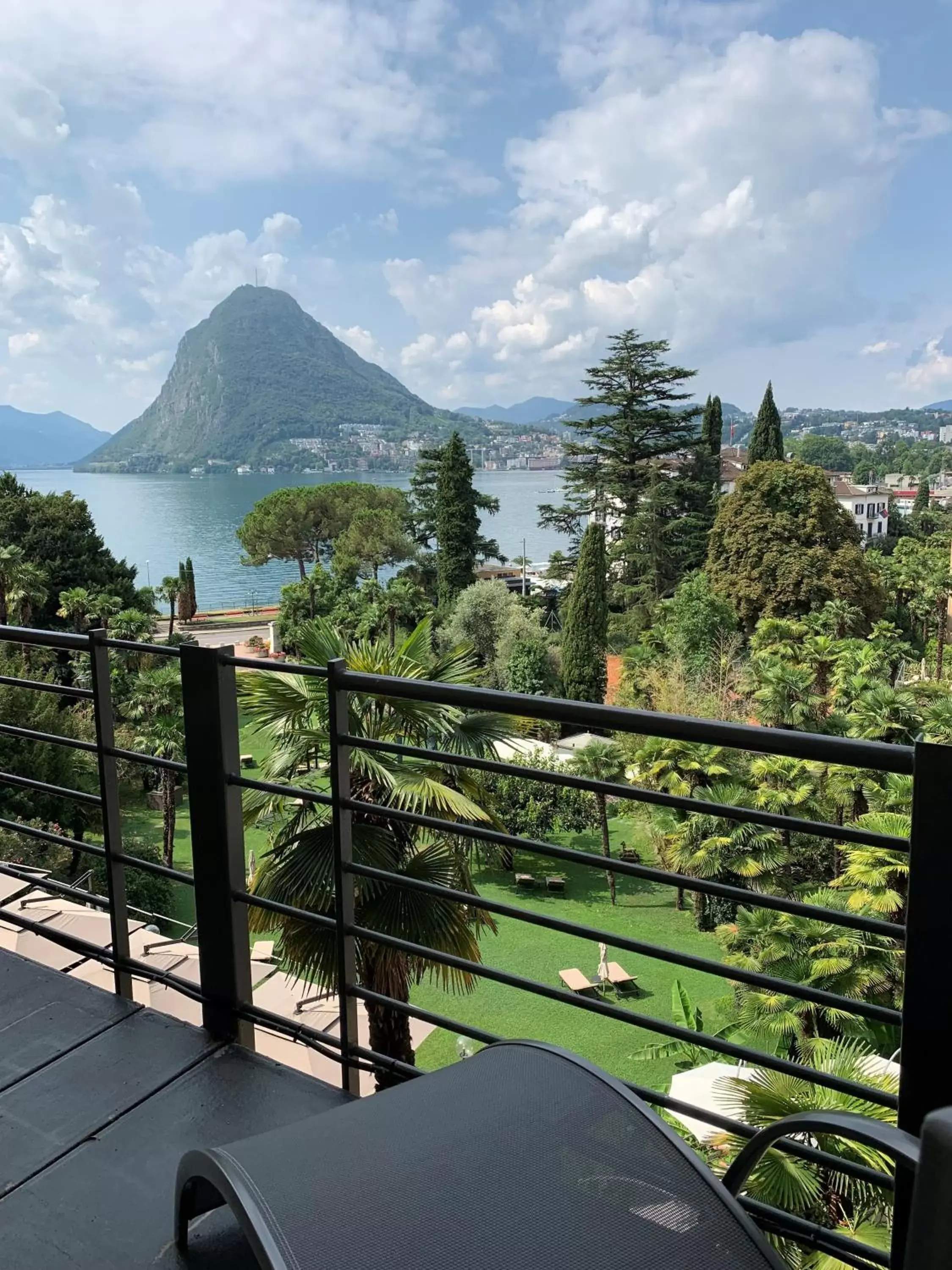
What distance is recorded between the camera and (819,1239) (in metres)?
1.24

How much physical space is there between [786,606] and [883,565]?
9867 millimetres

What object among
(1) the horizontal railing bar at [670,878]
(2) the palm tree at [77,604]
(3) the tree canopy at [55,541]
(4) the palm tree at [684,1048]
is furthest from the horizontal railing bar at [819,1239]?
(3) the tree canopy at [55,541]

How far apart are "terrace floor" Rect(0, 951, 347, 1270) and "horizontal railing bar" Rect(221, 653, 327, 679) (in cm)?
92

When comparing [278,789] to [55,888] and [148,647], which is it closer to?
[148,647]

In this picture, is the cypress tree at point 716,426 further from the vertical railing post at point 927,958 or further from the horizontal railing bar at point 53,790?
the vertical railing post at point 927,958

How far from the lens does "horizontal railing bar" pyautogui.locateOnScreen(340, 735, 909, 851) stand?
1.14 metres

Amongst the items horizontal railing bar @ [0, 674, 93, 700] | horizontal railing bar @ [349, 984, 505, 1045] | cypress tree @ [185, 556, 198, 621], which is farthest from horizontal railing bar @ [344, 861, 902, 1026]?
cypress tree @ [185, 556, 198, 621]

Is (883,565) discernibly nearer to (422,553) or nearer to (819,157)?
(422,553)

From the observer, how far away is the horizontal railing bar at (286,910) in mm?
1847

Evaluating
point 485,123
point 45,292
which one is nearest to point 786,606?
point 485,123

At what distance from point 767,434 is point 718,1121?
1557 inches

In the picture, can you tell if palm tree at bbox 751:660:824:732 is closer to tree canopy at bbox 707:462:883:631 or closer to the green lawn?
the green lawn

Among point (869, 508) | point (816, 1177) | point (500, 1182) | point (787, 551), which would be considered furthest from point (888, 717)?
point (869, 508)

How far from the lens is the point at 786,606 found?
2953 cm
